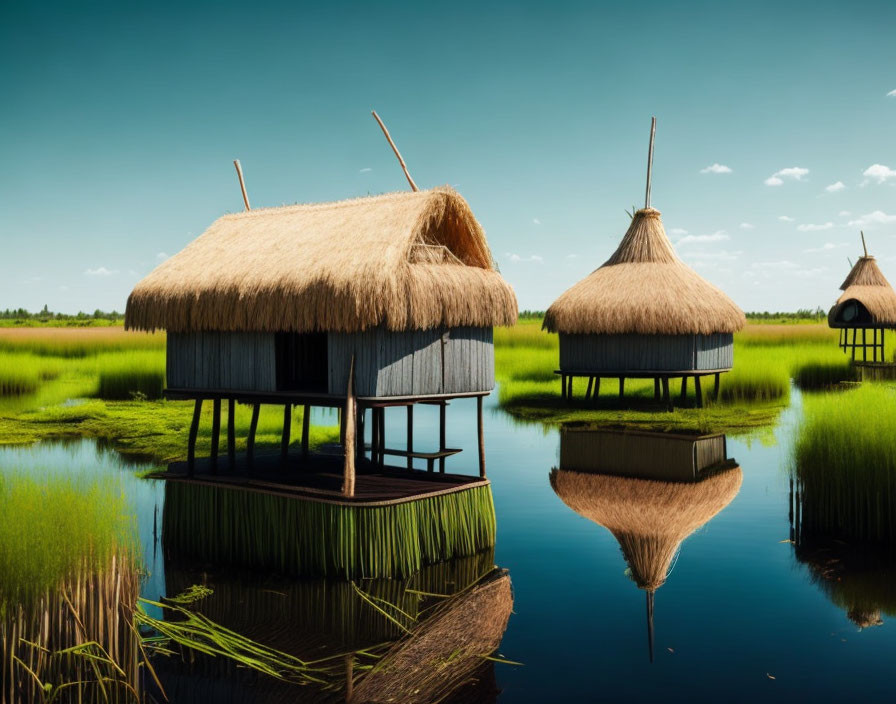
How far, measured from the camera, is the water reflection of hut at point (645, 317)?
934 inches

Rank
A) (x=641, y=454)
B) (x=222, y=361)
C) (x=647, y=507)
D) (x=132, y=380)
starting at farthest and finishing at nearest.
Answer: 1. (x=132, y=380)
2. (x=641, y=454)
3. (x=647, y=507)
4. (x=222, y=361)

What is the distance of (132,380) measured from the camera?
92.4 ft

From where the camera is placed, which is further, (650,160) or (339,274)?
(650,160)

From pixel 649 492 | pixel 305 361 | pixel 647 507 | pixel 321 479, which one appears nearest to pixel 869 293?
pixel 649 492

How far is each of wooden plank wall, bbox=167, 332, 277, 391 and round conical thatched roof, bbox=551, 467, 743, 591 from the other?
5.47 meters

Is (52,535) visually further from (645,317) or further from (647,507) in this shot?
(645,317)

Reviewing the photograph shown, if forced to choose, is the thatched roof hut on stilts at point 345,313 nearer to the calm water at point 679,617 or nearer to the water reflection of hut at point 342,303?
the water reflection of hut at point 342,303

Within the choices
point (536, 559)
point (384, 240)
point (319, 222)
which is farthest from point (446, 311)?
point (536, 559)

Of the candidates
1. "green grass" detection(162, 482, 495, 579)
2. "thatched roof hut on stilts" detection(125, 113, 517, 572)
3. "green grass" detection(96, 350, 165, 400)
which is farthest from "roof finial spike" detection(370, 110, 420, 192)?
"green grass" detection(96, 350, 165, 400)

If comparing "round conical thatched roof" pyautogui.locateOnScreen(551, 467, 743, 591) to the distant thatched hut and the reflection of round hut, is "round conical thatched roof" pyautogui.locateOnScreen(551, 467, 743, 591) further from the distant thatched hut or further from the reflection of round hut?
the reflection of round hut

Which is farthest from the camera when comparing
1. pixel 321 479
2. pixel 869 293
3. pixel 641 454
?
pixel 869 293

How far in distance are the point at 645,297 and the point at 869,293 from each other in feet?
59.8

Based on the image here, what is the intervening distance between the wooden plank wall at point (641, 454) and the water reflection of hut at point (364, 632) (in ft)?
22.1

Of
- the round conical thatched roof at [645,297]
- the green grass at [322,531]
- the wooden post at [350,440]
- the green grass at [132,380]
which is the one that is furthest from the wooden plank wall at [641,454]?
the green grass at [132,380]
